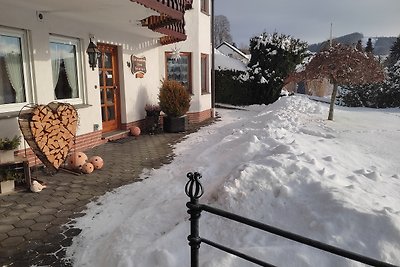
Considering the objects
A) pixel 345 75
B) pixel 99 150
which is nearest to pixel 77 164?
pixel 99 150

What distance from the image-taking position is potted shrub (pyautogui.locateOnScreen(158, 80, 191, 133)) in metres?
9.38

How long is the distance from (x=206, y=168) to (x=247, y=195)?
2161 mm

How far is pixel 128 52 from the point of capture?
9016mm

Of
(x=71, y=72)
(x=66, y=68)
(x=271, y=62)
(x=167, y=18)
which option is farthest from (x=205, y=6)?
(x=66, y=68)

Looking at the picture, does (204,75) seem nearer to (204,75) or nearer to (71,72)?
(204,75)

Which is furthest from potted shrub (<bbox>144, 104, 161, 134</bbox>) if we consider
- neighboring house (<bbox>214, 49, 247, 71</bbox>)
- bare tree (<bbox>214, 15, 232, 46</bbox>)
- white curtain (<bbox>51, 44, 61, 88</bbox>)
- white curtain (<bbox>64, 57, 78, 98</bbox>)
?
bare tree (<bbox>214, 15, 232, 46</bbox>)

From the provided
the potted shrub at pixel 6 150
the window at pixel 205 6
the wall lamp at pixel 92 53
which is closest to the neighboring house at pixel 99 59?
the window at pixel 205 6

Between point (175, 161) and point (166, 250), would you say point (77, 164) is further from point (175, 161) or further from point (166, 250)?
point (166, 250)

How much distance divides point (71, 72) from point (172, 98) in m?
3.07

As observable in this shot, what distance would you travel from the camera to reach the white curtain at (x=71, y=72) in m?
6.93

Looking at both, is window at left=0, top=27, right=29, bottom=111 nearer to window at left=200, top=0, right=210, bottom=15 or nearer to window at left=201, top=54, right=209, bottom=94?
window at left=201, top=54, right=209, bottom=94

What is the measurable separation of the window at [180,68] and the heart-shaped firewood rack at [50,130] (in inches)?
237

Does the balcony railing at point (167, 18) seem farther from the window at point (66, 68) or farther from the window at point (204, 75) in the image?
the window at point (204, 75)

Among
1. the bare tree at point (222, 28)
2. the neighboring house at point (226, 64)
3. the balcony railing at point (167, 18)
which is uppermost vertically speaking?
the bare tree at point (222, 28)
